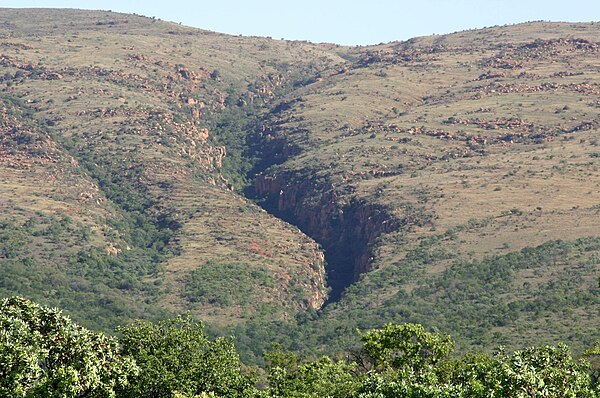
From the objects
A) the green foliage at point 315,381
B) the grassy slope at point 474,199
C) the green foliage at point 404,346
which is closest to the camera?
the green foliage at point 315,381

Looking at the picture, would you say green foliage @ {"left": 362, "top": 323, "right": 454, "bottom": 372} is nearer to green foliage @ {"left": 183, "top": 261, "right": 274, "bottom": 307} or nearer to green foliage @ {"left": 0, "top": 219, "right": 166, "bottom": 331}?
green foliage @ {"left": 0, "top": 219, "right": 166, "bottom": 331}

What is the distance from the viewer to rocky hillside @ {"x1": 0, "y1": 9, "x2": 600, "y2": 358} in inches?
4697

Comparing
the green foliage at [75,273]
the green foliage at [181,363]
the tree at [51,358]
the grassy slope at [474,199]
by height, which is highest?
the tree at [51,358]

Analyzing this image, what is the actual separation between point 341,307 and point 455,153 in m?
55.8

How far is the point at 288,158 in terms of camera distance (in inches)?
7667

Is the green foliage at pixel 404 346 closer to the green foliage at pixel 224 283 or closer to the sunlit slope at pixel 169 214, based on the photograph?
the sunlit slope at pixel 169 214

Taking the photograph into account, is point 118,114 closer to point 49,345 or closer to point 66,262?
point 66,262

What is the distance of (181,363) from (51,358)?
13736 millimetres

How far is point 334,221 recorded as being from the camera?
163375 millimetres

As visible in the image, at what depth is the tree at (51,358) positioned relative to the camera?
115ft

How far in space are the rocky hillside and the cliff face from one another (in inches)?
14.0

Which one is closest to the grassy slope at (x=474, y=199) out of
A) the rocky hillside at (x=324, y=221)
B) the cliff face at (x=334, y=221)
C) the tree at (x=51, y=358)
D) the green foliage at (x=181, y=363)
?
the rocky hillside at (x=324, y=221)

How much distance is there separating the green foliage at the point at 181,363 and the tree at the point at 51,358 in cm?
792

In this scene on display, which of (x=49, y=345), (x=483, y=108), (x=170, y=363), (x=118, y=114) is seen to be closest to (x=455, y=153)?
(x=483, y=108)
